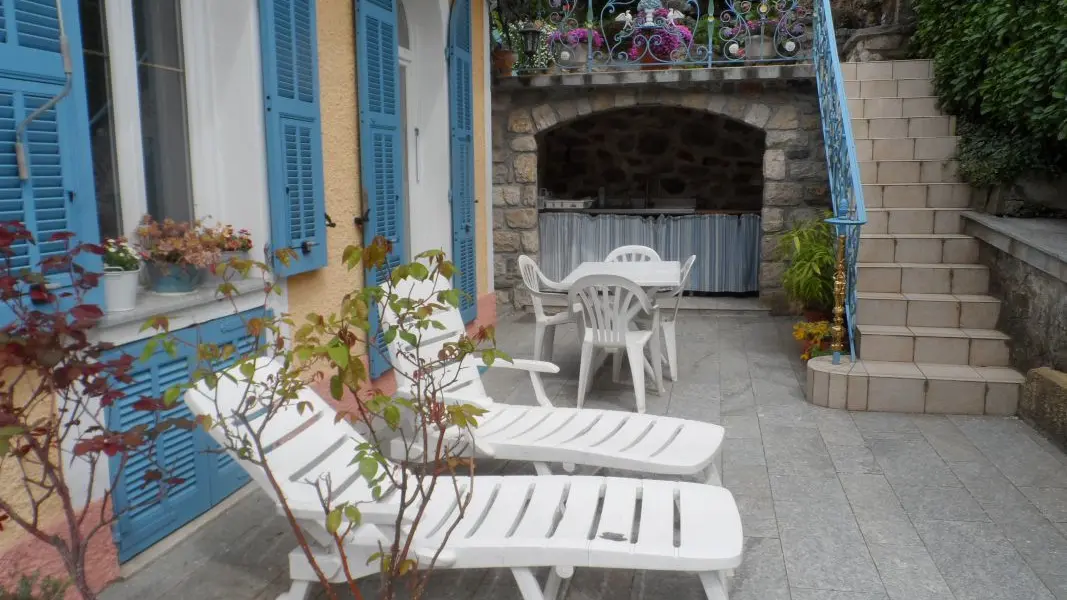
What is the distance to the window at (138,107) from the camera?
290 centimetres

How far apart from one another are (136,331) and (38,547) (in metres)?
0.70

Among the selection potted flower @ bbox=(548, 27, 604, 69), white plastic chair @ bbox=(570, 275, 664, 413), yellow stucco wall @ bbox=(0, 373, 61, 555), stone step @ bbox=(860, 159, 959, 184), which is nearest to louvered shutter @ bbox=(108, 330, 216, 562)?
yellow stucco wall @ bbox=(0, 373, 61, 555)

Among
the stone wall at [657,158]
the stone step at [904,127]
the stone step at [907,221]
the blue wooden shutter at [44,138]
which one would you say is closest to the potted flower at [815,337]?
the stone step at [907,221]

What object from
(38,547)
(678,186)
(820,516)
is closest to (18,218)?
(38,547)

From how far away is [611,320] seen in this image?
15.1 ft

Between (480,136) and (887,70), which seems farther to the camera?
(887,70)

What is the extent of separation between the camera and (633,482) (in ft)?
8.84

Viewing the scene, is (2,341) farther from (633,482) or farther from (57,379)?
(633,482)

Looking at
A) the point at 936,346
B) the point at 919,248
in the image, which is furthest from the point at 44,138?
the point at 919,248

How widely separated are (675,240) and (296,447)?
19.9ft

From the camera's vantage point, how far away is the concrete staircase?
178 inches

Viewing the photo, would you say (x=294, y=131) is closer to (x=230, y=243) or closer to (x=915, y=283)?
(x=230, y=243)

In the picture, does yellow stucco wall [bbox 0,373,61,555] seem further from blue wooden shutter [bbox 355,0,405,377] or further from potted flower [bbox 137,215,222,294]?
blue wooden shutter [bbox 355,0,405,377]

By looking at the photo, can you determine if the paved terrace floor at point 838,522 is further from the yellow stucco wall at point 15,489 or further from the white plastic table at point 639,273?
the white plastic table at point 639,273
